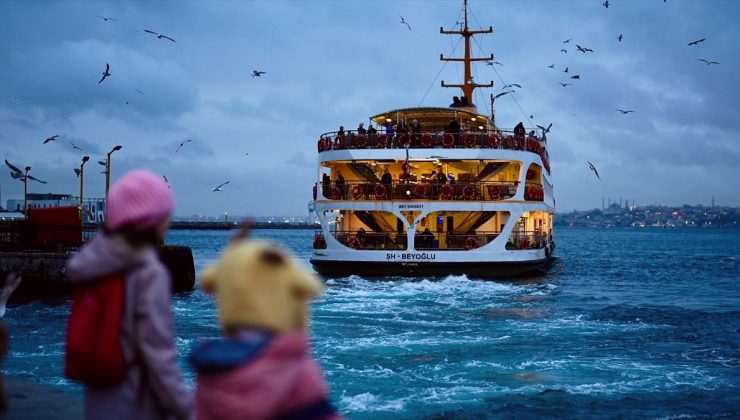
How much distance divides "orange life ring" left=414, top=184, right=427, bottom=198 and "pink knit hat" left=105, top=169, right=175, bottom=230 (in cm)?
2667

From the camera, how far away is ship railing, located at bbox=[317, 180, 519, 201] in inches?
1202

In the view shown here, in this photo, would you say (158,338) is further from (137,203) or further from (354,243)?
(354,243)

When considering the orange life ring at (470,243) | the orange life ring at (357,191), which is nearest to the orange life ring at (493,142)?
the orange life ring at (470,243)

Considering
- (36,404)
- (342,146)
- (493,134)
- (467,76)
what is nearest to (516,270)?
(493,134)

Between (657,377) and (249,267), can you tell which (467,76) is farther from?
(249,267)

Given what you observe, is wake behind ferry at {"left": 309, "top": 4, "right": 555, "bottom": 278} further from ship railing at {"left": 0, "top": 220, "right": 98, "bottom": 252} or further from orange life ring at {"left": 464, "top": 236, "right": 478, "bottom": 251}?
ship railing at {"left": 0, "top": 220, "right": 98, "bottom": 252}

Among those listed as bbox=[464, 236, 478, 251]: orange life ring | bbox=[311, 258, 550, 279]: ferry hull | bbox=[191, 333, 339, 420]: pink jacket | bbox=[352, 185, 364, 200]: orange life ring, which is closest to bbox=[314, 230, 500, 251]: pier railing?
bbox=[464, 236, 478, 251]: orange life ring

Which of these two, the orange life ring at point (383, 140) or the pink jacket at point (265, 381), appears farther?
the orange life ring at point (383, 140)

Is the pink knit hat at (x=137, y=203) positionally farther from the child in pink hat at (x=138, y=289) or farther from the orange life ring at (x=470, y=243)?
the orange life ring at (x=470, y=243)

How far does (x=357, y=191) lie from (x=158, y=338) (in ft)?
90.1

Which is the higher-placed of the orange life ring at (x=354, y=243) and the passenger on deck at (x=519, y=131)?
the passenger on deck at (x=519, y=131)

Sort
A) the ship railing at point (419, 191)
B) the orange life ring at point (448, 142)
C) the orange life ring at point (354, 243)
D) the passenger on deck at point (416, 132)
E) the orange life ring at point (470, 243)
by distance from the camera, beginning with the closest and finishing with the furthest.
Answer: the orange life ring at point (470, 243), the orange life ring at point (354, 243), the ship railing at point (419, 191), the orange life ring at point (448, 142), the passenger on deck at point (416, 132)

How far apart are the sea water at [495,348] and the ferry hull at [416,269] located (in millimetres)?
412

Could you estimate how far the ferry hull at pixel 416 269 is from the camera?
97.2ft
